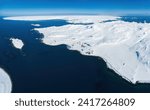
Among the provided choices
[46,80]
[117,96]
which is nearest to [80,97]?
[117,96]

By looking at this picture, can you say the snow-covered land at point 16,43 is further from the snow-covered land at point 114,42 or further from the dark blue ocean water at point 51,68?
the snow-covered land at point 114,42

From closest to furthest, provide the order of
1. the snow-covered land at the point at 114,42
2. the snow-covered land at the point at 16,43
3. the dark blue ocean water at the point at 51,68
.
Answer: the dark blue ocean water at the point at 51,68, the snow-covered land at the point at 114,42, the snow-covered land at the point at 16,43

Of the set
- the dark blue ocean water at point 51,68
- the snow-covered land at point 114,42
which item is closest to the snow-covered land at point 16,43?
the dark blue ocean water at point 51,68

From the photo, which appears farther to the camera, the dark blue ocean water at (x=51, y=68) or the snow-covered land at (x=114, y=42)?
the snow-covered land at (x=114, y=42)

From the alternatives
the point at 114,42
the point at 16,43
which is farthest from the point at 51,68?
the point at 114,42

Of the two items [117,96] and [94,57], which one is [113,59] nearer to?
[94,57]

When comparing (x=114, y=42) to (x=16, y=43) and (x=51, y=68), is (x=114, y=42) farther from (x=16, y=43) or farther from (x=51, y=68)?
(x=16, y=43)
